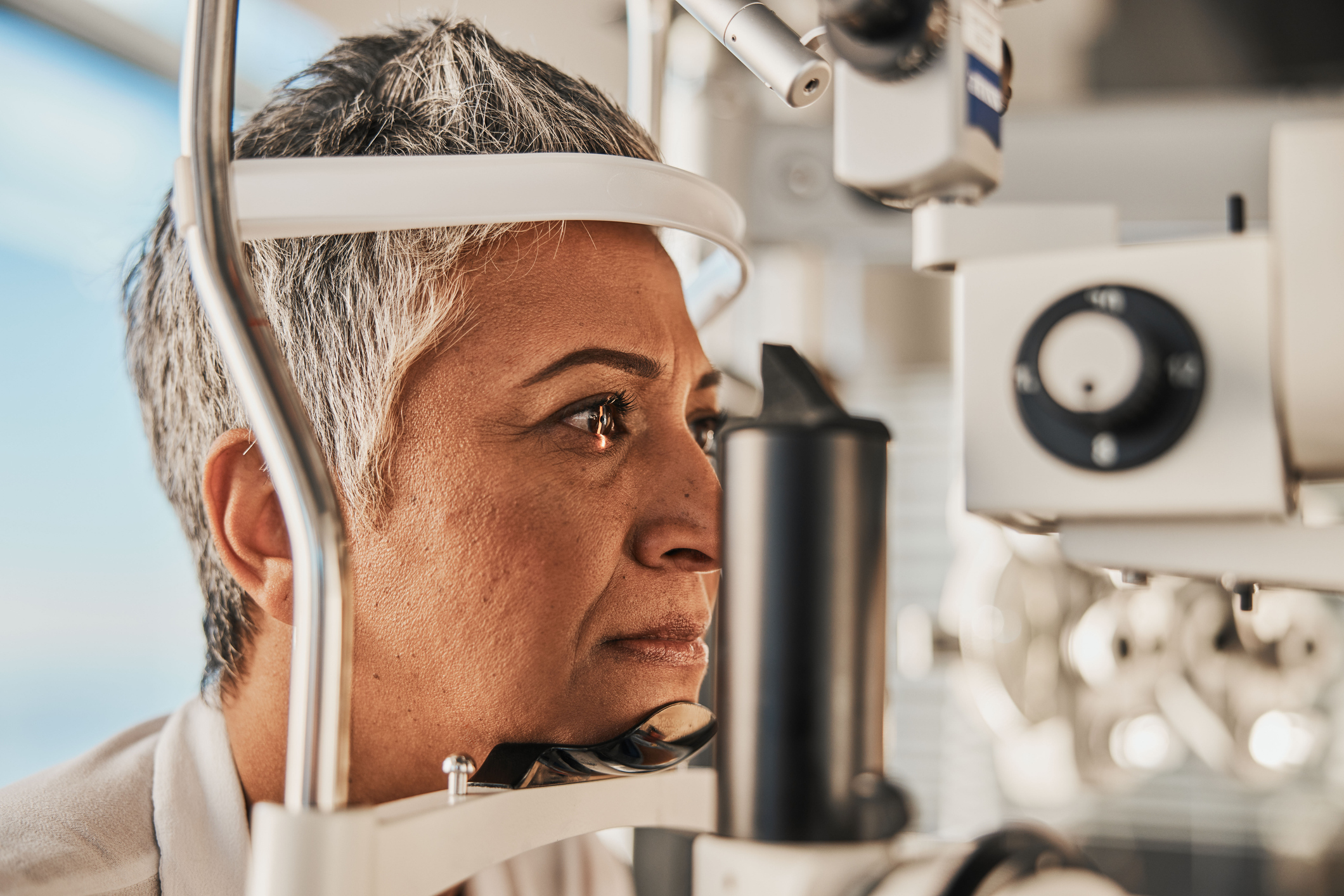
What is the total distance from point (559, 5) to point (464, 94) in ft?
0.54

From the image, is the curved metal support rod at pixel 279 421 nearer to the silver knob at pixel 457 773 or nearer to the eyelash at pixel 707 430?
the silver knob at pixel 457 773

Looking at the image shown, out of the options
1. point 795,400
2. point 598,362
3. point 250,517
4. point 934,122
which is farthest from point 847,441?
point 250,517

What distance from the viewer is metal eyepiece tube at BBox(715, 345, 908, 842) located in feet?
1.06

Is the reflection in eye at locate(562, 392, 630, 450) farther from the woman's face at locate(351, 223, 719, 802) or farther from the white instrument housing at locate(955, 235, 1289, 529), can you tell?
the white instrument housing at locate(955, 235, 1289, 529)

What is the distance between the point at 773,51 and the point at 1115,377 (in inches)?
7.0

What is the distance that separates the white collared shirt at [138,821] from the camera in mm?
515

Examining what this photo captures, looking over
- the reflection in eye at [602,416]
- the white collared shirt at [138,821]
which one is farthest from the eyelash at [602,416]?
the white collared shirt at [138,821]

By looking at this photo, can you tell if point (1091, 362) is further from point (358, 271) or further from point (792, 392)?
point (358, 271)

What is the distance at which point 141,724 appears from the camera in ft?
2.26

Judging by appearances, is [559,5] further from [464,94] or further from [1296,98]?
[1296,98]

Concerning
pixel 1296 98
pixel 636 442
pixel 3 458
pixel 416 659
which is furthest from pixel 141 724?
pixel 1296 98

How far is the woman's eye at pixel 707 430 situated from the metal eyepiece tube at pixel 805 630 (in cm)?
25

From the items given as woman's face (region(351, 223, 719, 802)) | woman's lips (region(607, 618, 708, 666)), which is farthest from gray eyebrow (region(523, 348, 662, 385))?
woman's lips (region(607, 618, 708, 666))

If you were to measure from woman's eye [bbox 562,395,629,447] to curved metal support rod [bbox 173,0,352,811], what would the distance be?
0.20 m
